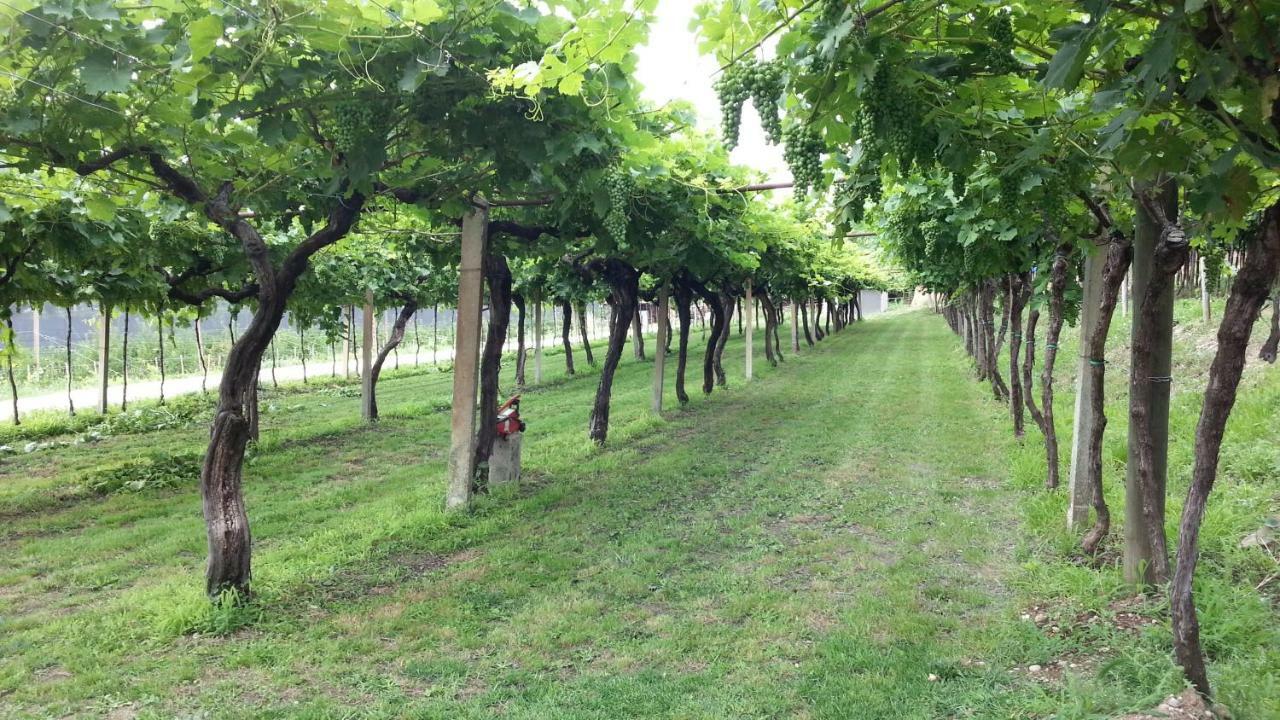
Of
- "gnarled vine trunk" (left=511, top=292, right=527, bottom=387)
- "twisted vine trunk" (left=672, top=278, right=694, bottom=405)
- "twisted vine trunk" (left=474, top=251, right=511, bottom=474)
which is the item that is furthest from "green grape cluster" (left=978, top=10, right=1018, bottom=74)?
"gnarled vine trunk" (left=511, top=292, right=527, bottom=387)

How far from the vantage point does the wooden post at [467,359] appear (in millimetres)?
6809

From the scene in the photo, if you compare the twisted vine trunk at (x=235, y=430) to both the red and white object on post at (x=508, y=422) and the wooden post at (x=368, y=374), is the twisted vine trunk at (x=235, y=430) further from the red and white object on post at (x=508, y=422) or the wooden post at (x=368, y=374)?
the wooden post at (x=368, y=374)

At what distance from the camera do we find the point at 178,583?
5215mm

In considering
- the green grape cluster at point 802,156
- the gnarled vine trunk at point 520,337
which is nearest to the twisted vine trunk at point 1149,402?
the green grape cluster at point 802,156

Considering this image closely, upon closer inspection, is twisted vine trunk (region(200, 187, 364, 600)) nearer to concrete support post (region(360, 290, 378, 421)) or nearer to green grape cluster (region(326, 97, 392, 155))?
green grape cluster (region(326, 97, 392, 155))

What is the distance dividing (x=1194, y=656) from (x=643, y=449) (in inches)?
281

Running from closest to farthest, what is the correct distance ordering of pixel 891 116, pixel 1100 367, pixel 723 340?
pixel 891 116, pixel 1100 367, pixel 723 340

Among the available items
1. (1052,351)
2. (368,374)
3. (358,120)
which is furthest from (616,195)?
(368,374)

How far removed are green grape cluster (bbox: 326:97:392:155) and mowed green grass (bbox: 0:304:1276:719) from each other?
9.25 ft

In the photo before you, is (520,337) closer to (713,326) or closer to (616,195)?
(713,326)

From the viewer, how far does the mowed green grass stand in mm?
3430

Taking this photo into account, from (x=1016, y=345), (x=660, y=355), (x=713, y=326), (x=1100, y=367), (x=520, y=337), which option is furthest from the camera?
(x=520, y=337)

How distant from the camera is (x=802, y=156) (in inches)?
134

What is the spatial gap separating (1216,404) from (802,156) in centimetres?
190
